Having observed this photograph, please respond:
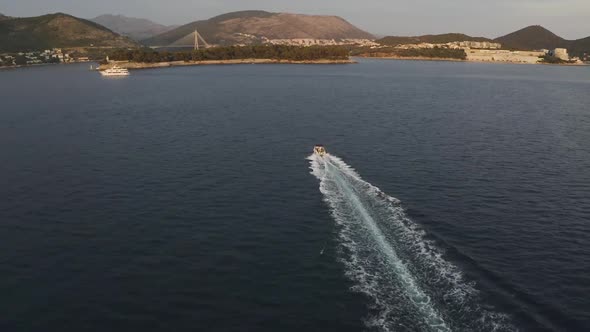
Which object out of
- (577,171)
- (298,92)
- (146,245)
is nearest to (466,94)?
(298,92)

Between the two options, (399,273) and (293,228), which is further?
(293,228)

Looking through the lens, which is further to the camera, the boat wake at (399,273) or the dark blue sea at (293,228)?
the dark blue sea at (293,228)

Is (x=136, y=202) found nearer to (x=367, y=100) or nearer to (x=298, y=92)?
(x=367, y=100)

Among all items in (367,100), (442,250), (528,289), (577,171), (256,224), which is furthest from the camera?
(367,100)

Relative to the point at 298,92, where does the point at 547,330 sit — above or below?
below
